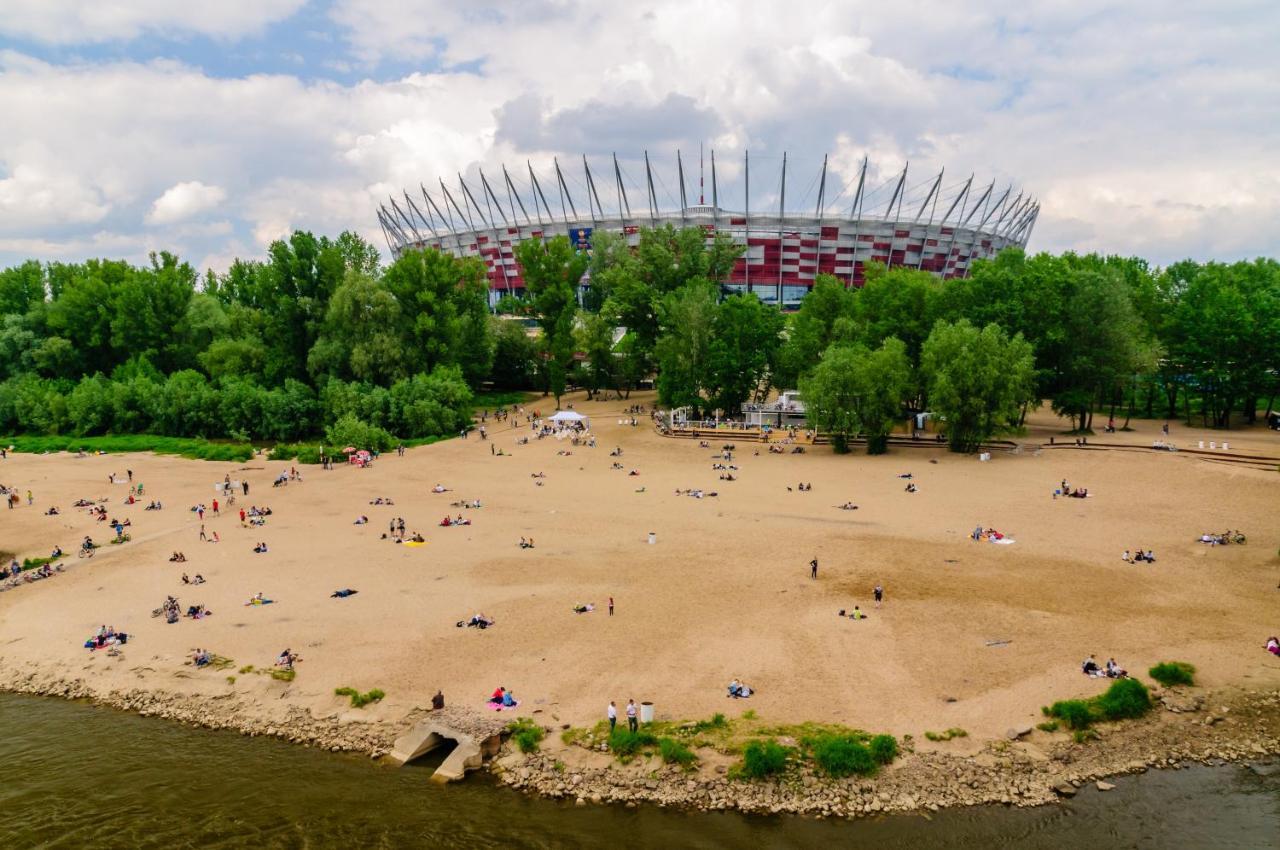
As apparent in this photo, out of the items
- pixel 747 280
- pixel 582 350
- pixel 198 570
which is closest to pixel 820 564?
pixel 198 570

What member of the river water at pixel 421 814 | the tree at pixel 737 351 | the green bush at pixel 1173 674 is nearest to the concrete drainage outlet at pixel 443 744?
the river water at pixel 421 814

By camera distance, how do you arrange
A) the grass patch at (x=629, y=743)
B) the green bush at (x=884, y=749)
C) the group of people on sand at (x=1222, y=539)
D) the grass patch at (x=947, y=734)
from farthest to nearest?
the group of people on sand at (x=1222, y=539) → the grass patch at (x=947, y=734) → the grass patch at (x=629, y=743) → the green bush at (x=884, y=749)

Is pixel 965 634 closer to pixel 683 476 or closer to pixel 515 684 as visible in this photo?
pixel 515 684

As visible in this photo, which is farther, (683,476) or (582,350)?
(582,350)

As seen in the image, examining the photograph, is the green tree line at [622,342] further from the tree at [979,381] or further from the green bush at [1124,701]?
the green bush at [1124,701]

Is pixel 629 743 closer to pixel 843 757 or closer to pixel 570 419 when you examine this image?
pixel 843 757

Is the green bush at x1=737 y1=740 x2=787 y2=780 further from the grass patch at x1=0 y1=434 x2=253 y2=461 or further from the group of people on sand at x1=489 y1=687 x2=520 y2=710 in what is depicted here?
the grass patch at x1=0 y1=434 x2=253 y2=461

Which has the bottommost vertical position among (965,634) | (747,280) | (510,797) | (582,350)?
(510,797)

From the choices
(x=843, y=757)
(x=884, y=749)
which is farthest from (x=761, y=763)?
(x=884, y=749)
